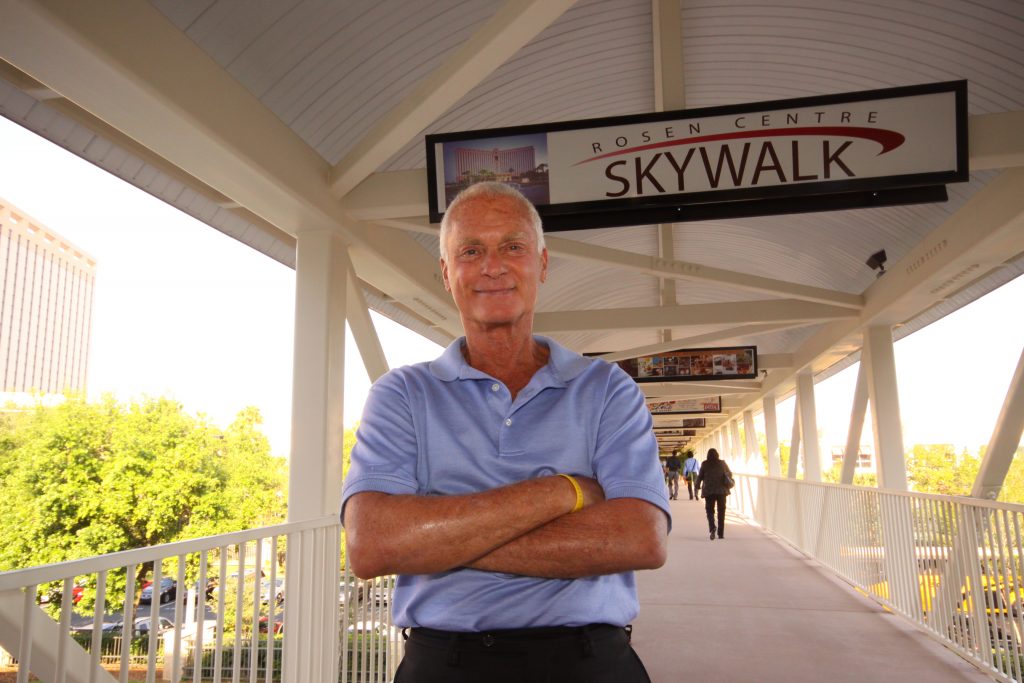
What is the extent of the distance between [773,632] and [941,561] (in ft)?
4.13

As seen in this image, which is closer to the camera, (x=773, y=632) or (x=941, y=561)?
(x=941, y=561)

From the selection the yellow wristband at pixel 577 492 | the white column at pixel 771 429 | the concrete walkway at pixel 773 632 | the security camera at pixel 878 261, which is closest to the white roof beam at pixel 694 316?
the security camera at pixel 878 261

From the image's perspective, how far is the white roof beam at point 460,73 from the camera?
10.3 ft

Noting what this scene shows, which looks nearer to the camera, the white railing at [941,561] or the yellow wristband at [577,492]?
the yellow wristband at [577,492]

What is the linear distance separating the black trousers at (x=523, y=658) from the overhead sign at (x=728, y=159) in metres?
3.08

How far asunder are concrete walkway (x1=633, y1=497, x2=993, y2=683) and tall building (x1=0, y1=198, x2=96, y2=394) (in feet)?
212

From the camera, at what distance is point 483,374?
136 centimetres

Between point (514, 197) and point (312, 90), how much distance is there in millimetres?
3159

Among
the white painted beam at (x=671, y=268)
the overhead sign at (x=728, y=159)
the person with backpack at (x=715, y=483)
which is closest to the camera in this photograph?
the overhead sign at (x=728, y=159)

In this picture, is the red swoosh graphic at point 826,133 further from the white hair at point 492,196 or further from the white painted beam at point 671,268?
the white hair at point 492,196

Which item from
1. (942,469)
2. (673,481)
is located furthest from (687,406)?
(942,469)

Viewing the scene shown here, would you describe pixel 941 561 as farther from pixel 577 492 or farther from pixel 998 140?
pixel 577 492

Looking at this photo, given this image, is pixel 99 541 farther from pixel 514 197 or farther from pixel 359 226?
pixel 514 197

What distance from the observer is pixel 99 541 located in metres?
50.8
